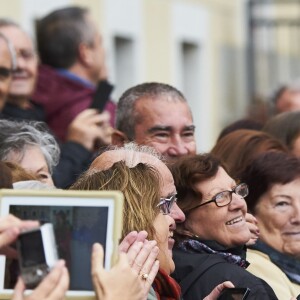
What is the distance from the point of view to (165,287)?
5.02 metres

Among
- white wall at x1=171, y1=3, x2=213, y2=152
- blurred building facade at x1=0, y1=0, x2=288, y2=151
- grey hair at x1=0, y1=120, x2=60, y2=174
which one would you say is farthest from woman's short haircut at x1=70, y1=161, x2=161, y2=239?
white wall at x1=171, y1=3, x2=213, y2=152

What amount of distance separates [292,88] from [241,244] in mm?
6773

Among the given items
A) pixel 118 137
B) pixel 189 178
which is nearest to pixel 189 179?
pixel 189 178

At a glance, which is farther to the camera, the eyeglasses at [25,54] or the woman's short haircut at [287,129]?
the eyeglasses at [25,54]

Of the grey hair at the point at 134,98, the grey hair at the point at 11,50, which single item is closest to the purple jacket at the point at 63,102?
the grey hair at the point at 11,50

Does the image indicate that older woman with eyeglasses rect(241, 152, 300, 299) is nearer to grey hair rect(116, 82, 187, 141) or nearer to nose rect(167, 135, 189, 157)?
nose rect(167, 135, 189, 157)

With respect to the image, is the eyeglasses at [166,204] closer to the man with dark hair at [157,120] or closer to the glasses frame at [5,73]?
the man with dark hair at [157,120]

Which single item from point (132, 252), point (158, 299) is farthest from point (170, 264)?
point (132, 252)

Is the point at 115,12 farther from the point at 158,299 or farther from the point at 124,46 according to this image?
the point at 158,299

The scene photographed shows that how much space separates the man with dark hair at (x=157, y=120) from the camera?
7.05m

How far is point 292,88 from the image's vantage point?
12.6 meters

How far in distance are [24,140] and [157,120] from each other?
86 centimetres

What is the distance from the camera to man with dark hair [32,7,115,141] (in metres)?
9.06

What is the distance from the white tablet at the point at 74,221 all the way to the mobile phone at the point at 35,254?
115 millimetres
